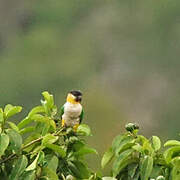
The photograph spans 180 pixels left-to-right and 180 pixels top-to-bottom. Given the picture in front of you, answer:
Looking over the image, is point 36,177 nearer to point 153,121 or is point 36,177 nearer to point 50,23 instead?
point 153,121

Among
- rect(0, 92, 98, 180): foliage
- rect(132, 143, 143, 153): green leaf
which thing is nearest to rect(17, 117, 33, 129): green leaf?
rect(0, 92, 98, 180): foliage

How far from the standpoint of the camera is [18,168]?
131 inches

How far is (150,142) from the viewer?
3.53 m

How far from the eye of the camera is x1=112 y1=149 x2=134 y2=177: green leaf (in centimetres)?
352

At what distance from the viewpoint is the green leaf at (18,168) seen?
331 cm

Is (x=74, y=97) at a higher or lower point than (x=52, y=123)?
higher

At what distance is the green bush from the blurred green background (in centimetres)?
1621

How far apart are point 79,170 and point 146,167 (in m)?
0.25

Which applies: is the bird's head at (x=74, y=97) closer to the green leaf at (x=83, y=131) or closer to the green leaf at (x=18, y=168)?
the green leaf at (x=83, y=131)

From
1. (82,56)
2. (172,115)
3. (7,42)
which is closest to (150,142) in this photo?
(172,115)

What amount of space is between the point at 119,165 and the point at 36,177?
358 mm

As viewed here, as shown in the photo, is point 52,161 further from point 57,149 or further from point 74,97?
point 74,97

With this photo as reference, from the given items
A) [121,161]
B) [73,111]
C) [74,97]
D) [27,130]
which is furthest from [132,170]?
[74,97]

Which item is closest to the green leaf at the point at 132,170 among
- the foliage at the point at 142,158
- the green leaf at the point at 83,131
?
the foliage at the point at 142,158
